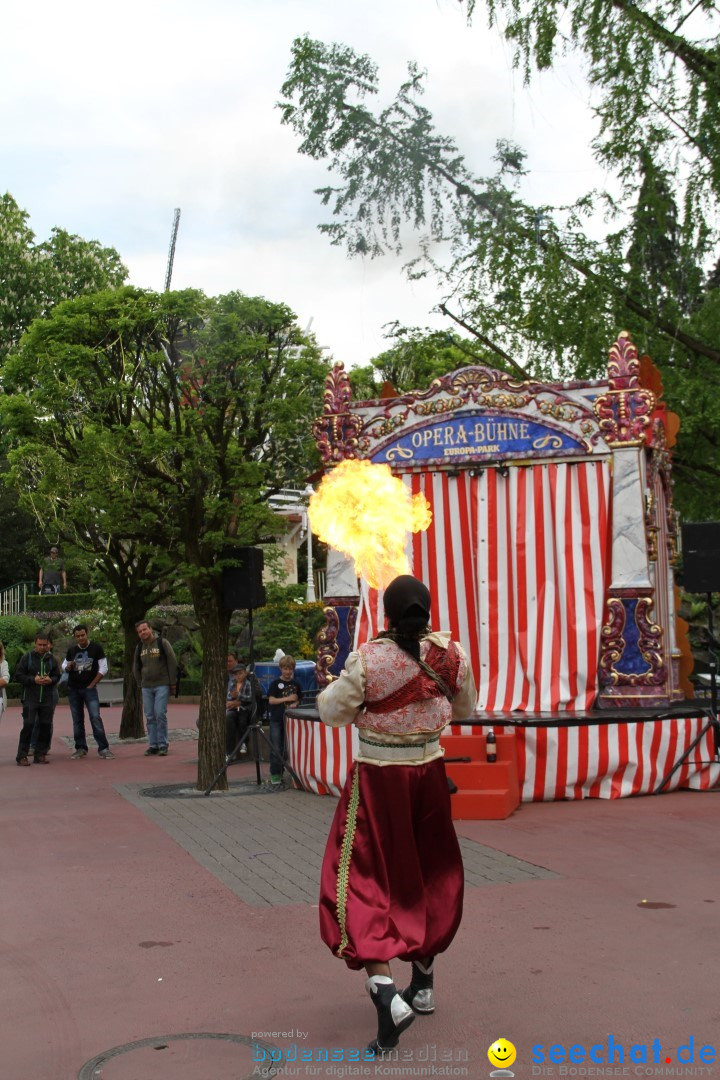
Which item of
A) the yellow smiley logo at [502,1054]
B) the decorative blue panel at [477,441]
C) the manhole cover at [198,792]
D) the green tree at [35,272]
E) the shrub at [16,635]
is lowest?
the manhole cover at [198,792]

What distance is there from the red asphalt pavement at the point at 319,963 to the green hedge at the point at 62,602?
22057mm

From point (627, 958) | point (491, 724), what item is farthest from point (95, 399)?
point (627, 958)

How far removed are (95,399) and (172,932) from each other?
7352 millimetres

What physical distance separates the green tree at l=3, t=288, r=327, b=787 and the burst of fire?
5350 mm

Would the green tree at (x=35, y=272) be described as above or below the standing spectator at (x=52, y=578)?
above

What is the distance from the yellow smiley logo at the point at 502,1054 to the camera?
171 inches

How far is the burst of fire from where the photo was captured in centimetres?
630

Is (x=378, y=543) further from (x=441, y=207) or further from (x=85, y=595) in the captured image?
(x=85, y=595)

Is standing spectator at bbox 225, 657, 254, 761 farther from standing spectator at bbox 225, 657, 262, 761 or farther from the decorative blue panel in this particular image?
the decorative blue panel

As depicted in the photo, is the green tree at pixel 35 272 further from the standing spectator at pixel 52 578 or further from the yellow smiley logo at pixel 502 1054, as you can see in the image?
the yellow smiley logo at pixel 502 1054

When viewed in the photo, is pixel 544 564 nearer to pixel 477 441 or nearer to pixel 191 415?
pixel 477 441

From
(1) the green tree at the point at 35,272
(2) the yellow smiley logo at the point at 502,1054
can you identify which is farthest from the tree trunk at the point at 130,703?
(1) the green tree at the point at 35,272

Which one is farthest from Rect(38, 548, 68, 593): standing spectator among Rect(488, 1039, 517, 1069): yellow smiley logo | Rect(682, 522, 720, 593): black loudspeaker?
Rect(488, 1039, 517, 1069): yellow smiley logo

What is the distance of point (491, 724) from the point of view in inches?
430
